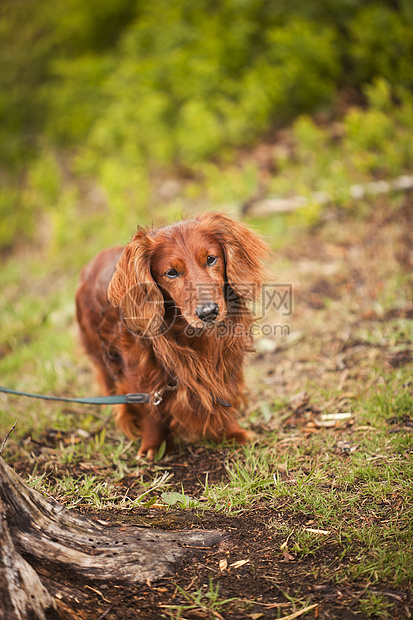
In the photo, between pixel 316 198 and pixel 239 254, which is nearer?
pixel 239 254

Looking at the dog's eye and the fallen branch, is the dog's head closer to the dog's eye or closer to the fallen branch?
the dog's eye

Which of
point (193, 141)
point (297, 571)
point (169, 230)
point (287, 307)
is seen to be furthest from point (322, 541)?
point (193, 141)

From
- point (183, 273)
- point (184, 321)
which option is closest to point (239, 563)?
point (184, 321)

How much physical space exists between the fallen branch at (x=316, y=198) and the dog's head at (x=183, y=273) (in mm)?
2683

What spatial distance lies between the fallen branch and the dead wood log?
3.74 meters

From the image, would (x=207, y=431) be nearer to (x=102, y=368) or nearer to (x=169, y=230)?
(x=102, y=368)

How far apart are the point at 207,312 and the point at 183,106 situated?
556 centimetres

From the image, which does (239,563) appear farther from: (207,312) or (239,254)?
(239,254)

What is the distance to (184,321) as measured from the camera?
232 centimetres

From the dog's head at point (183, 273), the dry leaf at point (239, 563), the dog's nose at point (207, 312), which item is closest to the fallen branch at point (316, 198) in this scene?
the dog's head at point (183, 273)

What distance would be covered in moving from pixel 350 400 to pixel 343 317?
108 centimetres

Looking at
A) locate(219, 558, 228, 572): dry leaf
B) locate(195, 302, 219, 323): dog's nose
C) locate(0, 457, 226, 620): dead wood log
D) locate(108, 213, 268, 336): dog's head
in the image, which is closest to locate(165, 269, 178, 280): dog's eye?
locate(108, 213, 268, 336): dog's head

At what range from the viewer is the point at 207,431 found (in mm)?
2602

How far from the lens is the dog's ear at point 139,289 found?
2.25 m
